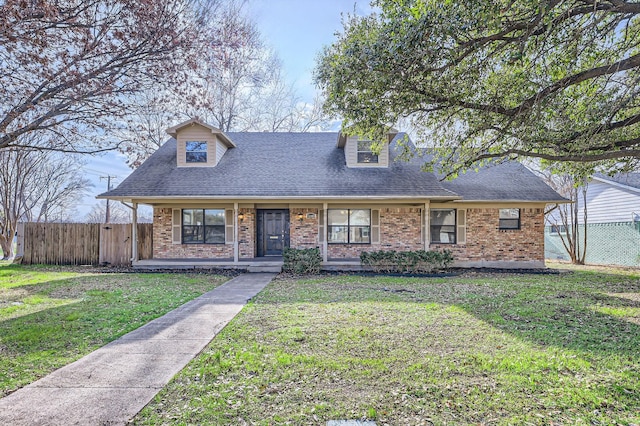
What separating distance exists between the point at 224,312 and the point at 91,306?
2648 millimetres

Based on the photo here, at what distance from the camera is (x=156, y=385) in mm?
3191

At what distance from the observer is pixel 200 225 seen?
12.6 meters

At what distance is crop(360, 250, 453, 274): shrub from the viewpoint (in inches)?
427

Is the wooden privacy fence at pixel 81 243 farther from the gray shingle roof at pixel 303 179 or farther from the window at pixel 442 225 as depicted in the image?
the window at pixel 442 225

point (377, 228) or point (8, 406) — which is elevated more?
point (377, 228)

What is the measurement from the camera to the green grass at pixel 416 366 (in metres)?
2.78

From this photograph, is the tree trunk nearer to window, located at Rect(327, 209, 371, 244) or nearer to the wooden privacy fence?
the wooden privacy fence

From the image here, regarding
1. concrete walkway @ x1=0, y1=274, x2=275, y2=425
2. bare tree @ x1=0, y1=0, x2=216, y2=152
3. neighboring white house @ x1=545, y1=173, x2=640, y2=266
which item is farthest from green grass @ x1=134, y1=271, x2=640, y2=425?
neighboring white house @ x1=545, y1=173, x2=640, y2=266

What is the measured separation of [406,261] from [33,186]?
21.2 m

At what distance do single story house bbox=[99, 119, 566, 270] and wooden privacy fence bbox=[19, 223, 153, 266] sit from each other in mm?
1277

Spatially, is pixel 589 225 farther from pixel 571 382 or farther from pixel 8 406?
pixel 8 406

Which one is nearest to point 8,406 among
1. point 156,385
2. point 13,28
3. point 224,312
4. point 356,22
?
point 156,385

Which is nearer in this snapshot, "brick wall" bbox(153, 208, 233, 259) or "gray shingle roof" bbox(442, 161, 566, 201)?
"gray shingle roof" bbox(442, 161, 566, 201)

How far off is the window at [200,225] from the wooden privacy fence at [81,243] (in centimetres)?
166
